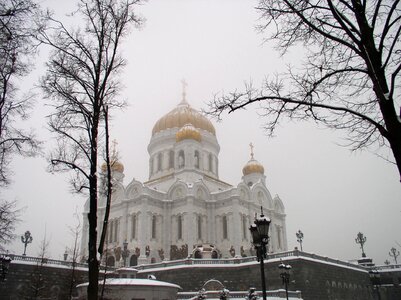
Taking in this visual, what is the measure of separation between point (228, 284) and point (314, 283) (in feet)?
23.3

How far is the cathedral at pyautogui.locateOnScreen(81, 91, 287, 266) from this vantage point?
130 ft

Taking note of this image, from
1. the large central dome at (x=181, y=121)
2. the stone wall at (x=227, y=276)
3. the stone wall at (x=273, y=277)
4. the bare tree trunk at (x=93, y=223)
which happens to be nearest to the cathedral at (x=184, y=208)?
the large central dome at (x=181, y=121)

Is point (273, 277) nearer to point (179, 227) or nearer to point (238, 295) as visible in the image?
point (238, 295)

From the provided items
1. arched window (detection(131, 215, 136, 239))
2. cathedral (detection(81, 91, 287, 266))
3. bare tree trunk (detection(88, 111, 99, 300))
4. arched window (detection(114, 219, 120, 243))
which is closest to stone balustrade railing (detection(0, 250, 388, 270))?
cathedral (detection(81, 91, 287, 266))

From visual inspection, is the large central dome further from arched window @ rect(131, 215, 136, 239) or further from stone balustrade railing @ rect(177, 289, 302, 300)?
stone balustrade railing @ rect(177, 289, 302, 300)

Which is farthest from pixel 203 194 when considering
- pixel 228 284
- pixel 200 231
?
pixel 228 284

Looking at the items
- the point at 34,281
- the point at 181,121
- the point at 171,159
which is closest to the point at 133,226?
the point at 171,159

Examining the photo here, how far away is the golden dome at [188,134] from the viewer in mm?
45638

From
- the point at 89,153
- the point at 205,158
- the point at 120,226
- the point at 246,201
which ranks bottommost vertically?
the point at 89,153

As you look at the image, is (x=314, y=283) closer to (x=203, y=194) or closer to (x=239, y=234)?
(x=239, y=234)

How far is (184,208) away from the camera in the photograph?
41562mm

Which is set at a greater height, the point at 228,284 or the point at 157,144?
the point at 157,144

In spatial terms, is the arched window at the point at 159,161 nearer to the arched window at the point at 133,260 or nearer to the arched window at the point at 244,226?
the arched window at the point at 244,226

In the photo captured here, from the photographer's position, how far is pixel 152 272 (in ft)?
109
